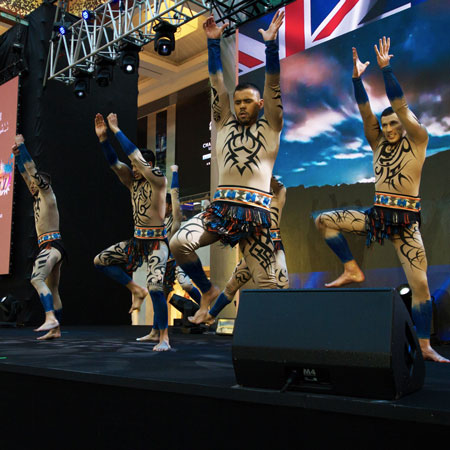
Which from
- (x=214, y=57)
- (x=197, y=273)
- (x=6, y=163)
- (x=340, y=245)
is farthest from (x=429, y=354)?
(x=6, y=163)

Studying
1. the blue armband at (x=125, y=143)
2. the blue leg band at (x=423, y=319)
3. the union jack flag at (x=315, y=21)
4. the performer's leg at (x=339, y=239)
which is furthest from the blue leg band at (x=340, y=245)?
the union jack flag at (x=315, y=21)

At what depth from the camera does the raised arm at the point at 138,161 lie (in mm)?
4418

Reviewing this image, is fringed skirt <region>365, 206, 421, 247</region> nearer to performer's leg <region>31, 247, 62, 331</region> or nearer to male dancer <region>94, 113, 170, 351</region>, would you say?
male dancer <region>94, 113, 170, 351</region>

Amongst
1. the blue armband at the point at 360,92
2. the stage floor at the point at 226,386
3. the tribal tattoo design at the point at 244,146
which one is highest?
the blue armband at the point at 360,92

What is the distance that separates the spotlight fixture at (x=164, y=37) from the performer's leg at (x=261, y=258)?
17.0 ft

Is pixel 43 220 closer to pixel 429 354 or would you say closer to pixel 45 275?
pixel 45 275

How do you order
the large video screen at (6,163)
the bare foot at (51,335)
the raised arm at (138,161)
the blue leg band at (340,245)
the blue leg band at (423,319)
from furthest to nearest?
the large video screen at (6,163)
the bare foot at (51,335)
the raised arm at (138,161)
the blue leg band at (340,245)
the blue leg band at (423,319)

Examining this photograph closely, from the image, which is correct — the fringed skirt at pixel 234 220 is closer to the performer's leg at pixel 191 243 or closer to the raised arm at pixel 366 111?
the performer's leg at pixel 191 243

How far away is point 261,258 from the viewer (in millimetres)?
2900

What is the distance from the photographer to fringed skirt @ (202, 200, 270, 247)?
282 centimetres

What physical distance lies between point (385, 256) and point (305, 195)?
1.41 metres

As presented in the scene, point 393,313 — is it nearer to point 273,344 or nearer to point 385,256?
point 273,344

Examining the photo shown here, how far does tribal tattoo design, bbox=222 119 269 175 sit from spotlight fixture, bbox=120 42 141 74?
553cm

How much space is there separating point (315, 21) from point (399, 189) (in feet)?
14.4
